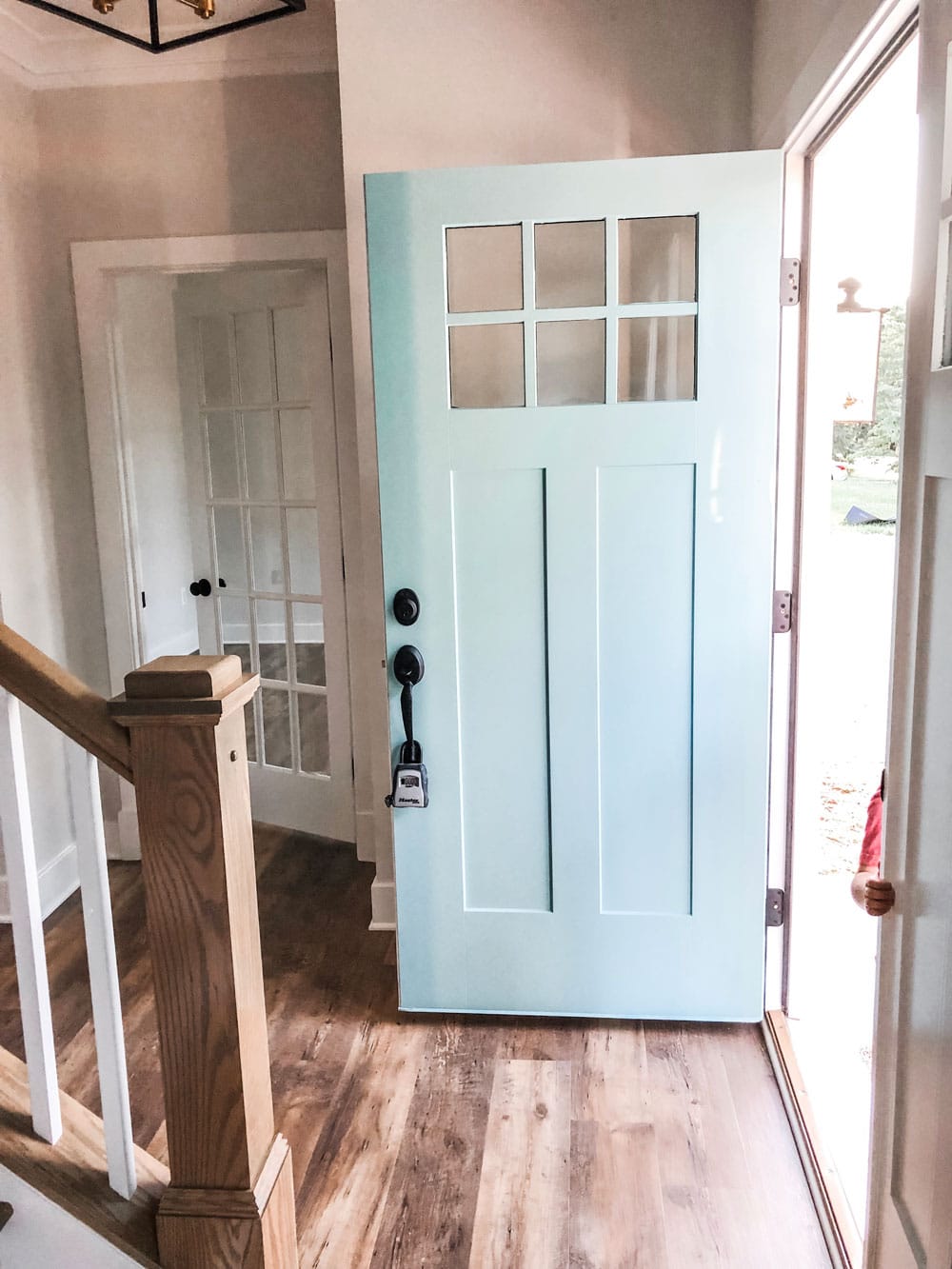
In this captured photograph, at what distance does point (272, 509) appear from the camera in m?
4.06

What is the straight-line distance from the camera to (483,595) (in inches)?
91.7

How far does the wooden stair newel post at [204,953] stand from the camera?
1.25 m

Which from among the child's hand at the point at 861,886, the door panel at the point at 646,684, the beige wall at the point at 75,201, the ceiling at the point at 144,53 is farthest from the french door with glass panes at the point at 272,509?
the child's hand at the point at 861,886

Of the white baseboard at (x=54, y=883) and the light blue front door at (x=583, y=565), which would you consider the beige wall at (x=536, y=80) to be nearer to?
the light blue front door at (x=583, y=565)

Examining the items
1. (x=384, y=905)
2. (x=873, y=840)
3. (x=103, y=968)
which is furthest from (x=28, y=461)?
(x=873, y=840)

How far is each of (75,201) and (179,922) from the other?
9.29ft

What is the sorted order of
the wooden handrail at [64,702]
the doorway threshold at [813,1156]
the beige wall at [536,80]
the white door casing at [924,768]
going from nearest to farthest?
the white door casing at [924,768]
the wooden handrail at [64,702]
the doorway threshold at [813,1156]
the beige wall at [536,80]

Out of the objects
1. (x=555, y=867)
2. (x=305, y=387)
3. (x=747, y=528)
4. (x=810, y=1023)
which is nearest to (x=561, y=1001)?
(x=555, y=867)

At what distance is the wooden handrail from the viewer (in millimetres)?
1244

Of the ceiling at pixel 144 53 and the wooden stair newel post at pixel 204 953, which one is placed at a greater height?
the ceiling at pixel 144 53

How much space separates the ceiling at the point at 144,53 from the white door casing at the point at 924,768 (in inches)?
90.8

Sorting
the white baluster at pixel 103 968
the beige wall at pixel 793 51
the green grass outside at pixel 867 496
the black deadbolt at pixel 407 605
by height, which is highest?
the beige wall at pixel 793 51

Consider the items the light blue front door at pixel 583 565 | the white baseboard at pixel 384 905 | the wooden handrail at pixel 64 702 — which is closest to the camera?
the wooden handrail at pixel 64 702

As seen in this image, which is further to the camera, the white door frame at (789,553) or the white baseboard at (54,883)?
the white baseboard at (54,883)
